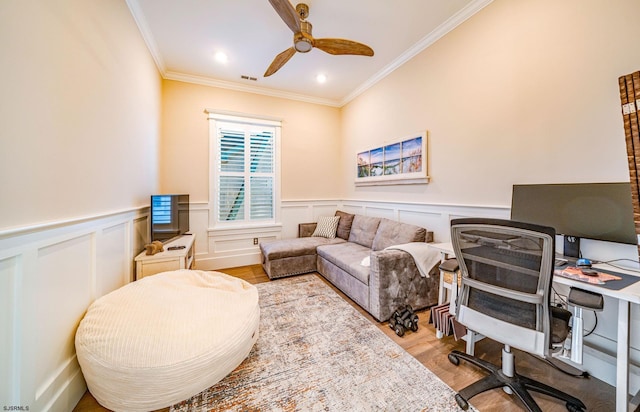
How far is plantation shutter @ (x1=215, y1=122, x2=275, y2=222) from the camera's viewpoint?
3965 mm

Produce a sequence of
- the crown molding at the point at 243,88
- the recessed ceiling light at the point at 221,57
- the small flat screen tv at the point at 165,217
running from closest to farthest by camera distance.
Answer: the small flat screen tv at the point at 165,217 → the recessed ceiling light at the point at 221,57 → the crown molding at the point at 243,88

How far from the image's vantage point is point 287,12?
72.2 inches

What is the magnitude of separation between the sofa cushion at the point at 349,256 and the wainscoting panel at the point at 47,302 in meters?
2.16

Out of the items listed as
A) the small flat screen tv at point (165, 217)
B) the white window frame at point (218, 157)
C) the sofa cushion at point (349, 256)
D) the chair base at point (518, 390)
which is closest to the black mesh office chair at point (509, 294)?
the chair base at point (518, 390)

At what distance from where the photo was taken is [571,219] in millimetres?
1615

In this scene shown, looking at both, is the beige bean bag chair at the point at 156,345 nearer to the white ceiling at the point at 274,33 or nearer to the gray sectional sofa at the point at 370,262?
the gray sectional sofa at the point at 370,262

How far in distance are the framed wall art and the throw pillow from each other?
2.67 feet

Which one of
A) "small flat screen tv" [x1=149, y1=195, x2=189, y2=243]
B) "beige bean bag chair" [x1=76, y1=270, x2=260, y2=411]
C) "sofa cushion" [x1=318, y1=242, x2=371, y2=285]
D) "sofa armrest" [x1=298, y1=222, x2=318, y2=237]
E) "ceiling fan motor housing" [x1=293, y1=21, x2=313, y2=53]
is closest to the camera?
"beige bean bag chair" [x1=76, y1=270, x2=260, y2=411]

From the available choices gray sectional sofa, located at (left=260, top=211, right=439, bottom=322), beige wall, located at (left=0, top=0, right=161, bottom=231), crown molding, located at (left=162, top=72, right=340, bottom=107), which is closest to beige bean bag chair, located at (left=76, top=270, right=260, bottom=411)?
beige wall, located at (left=0, top=0, right=161, bottom=231)

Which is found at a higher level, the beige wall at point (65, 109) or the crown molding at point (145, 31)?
the crown molding at point (145, 31)

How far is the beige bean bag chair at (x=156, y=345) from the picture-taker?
1230 millimetres

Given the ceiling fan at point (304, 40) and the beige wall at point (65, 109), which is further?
the ceiling fan at point (304, 40)

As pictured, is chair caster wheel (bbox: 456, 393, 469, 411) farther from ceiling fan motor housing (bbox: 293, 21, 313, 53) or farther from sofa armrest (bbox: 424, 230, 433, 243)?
ceiling fan motor housing (bbox: 293, 21, 313, 53)

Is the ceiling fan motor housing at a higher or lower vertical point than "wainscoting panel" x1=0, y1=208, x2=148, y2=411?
higher
